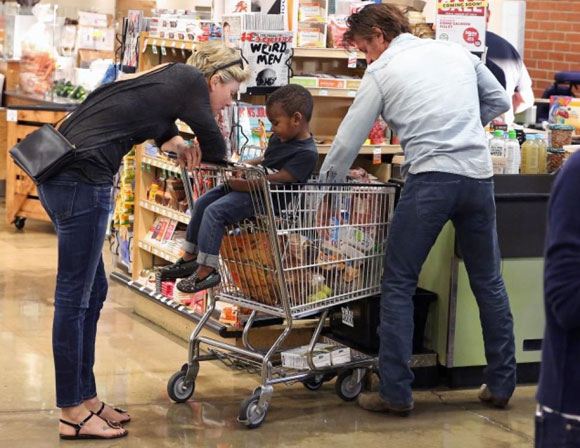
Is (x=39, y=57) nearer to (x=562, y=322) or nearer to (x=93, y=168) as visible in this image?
(x=93, y=168)

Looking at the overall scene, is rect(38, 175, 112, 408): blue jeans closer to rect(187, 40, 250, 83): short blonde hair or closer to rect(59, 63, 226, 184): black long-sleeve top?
rect(59, 63, 226, 184): black long-sleeve top

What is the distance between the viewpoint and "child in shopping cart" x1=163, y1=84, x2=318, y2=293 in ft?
16.2

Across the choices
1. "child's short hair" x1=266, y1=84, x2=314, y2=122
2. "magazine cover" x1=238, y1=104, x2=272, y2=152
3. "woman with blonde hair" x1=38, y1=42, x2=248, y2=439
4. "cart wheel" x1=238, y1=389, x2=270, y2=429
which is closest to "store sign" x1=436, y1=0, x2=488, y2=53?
"magazine cover" x1=238, y1=104, x2=272, y2=152

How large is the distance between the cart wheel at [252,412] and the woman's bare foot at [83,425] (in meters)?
0.55

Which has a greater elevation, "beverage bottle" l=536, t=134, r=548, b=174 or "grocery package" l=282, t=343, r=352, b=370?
"beverage bottle" l=536, t=134, r=548, b=174

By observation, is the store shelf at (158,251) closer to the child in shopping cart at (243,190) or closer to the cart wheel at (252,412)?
the child in shopping cart at (243,190)

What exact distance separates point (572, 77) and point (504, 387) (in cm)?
684

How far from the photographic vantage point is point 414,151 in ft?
16.3

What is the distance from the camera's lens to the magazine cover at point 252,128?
5.79 m

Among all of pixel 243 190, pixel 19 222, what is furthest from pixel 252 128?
pixel 19 222

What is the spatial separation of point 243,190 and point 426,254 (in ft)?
2.81

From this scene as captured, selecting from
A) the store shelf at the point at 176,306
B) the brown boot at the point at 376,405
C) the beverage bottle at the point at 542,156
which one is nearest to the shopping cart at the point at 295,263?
the brown boot at the point at 376,405

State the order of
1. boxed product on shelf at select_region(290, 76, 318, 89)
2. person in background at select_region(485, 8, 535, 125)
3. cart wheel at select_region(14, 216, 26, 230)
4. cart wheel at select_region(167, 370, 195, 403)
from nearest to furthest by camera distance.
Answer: cart wheel at select_region(167, 370, 195, 403) < boxed product on shelf at select_region(290, 76, 318, 89) < person in background at select_region(485, 8, 535, 125) < cart wheel at select_region(14, 216, 26, 230)

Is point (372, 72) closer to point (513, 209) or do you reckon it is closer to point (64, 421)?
point (513, 209)
